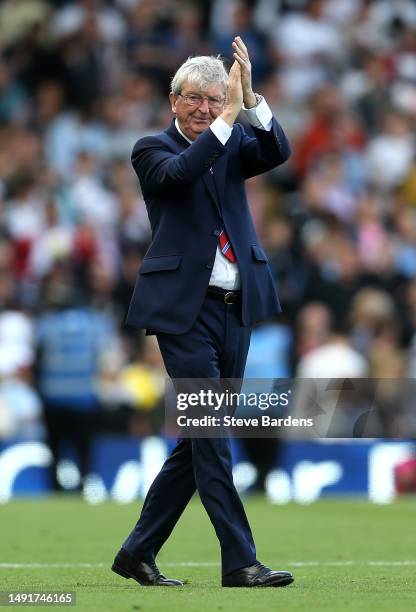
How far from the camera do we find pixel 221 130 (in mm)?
7035

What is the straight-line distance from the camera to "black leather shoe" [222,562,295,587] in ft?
23.5

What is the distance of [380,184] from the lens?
18.0 metres

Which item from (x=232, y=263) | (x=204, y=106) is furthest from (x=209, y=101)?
(x=232, y=263)

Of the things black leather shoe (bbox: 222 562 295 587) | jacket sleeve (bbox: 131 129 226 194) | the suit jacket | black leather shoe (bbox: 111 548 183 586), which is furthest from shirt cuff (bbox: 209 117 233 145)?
black leather shoe (bbox: 111 548 183 586)

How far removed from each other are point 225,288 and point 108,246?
954 centimetres

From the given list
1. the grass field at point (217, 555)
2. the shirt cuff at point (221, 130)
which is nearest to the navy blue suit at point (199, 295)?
the shirt cuff at point (221, 130)

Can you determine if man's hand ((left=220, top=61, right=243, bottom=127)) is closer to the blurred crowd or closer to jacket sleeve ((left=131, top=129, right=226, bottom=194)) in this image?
jacket sleeve ((left=131, top=129, right=226, bottom=194))

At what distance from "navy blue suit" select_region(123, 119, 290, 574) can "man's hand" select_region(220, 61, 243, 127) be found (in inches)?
7.9

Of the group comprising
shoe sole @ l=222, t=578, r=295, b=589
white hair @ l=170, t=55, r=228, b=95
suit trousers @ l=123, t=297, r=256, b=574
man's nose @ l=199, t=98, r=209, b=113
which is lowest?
shoe sole @ l=222, t=578, r=295, b=589

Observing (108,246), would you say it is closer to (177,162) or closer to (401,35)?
(401,35)

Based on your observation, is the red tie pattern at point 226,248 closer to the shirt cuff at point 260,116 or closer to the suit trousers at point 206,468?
the suit trousers at point 206,468

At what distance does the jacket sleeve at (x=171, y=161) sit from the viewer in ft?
23.1

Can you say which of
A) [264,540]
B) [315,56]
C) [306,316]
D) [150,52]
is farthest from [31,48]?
[264,540]

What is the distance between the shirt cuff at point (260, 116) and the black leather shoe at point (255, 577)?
6.36 ft
